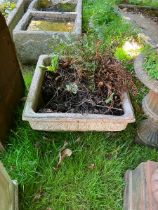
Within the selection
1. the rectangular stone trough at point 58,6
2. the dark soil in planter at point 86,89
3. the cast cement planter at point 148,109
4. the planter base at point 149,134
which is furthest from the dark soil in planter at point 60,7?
the planter base at point 149,134

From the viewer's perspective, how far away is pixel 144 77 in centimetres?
211

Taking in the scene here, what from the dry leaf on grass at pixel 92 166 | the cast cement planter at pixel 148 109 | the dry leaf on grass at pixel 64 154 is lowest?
the dry leaf on grass at pixel 92 166

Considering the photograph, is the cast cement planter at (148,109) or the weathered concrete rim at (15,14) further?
the weathered concrete rim at (15,14)

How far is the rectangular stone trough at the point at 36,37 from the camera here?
11.0 ft

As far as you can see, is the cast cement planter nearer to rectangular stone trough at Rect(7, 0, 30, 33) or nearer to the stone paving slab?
the stone paving slab

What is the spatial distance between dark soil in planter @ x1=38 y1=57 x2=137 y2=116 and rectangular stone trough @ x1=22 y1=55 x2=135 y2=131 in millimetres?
→ 107

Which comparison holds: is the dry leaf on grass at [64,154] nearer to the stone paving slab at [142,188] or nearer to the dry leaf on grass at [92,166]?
the dry leaf on grass at [92,166]

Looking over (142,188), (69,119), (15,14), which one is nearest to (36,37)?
(15,14)

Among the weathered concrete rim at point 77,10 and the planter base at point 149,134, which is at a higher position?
the weathered concrete rim at point 77,10

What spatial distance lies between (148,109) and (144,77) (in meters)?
0.42

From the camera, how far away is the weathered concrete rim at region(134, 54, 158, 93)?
6.76ft

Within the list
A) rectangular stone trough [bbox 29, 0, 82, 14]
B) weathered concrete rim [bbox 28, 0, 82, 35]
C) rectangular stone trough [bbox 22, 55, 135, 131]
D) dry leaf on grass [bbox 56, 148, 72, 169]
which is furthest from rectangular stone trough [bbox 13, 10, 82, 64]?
dry leaf on grass [bbox 56, 148, 72, 169]

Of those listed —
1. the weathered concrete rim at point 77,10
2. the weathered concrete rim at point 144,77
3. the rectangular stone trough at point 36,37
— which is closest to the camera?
the weathered concrete rim at point 144,77

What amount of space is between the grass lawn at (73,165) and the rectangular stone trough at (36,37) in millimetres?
1146
